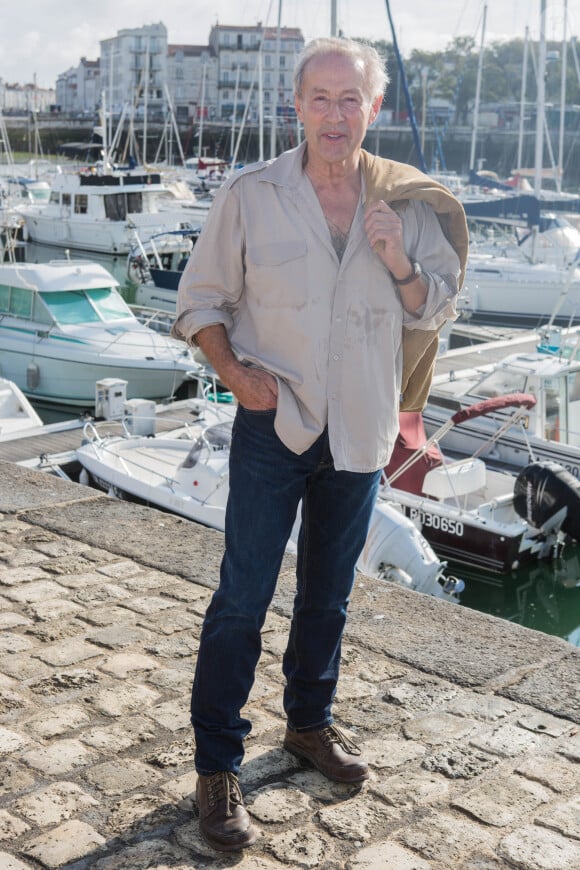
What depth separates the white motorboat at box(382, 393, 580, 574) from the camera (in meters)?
10.8

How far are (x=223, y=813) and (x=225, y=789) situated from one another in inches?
2.8

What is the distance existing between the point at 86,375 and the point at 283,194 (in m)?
14.1

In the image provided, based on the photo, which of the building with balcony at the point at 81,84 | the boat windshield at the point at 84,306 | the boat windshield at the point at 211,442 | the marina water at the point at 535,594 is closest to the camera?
the boat windshield at the point at 211,442

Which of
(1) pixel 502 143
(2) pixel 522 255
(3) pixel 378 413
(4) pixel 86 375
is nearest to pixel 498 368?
(4) pixel 86 375

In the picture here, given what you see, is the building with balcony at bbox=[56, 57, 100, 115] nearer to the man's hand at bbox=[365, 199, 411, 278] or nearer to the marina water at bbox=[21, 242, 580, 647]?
the marina water at bbox=[21, 242, 580, 647]

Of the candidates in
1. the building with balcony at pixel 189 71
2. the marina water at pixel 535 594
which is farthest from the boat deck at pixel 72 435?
the building with balcony at pixel 189 71

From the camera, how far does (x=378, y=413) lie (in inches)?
119

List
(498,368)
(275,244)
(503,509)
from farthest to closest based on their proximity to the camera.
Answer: (498,368) < (503,509) < (275,244)

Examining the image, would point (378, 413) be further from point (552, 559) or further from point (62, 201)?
point (62, 201)

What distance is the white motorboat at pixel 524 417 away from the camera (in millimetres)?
11883

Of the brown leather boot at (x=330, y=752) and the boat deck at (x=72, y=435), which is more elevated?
the brown leather boot at (x=330, y=752)

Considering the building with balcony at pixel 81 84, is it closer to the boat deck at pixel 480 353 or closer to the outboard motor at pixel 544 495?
the boat deck at pixel 480 353

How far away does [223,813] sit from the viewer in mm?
2893

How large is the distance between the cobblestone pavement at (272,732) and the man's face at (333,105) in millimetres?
1739
